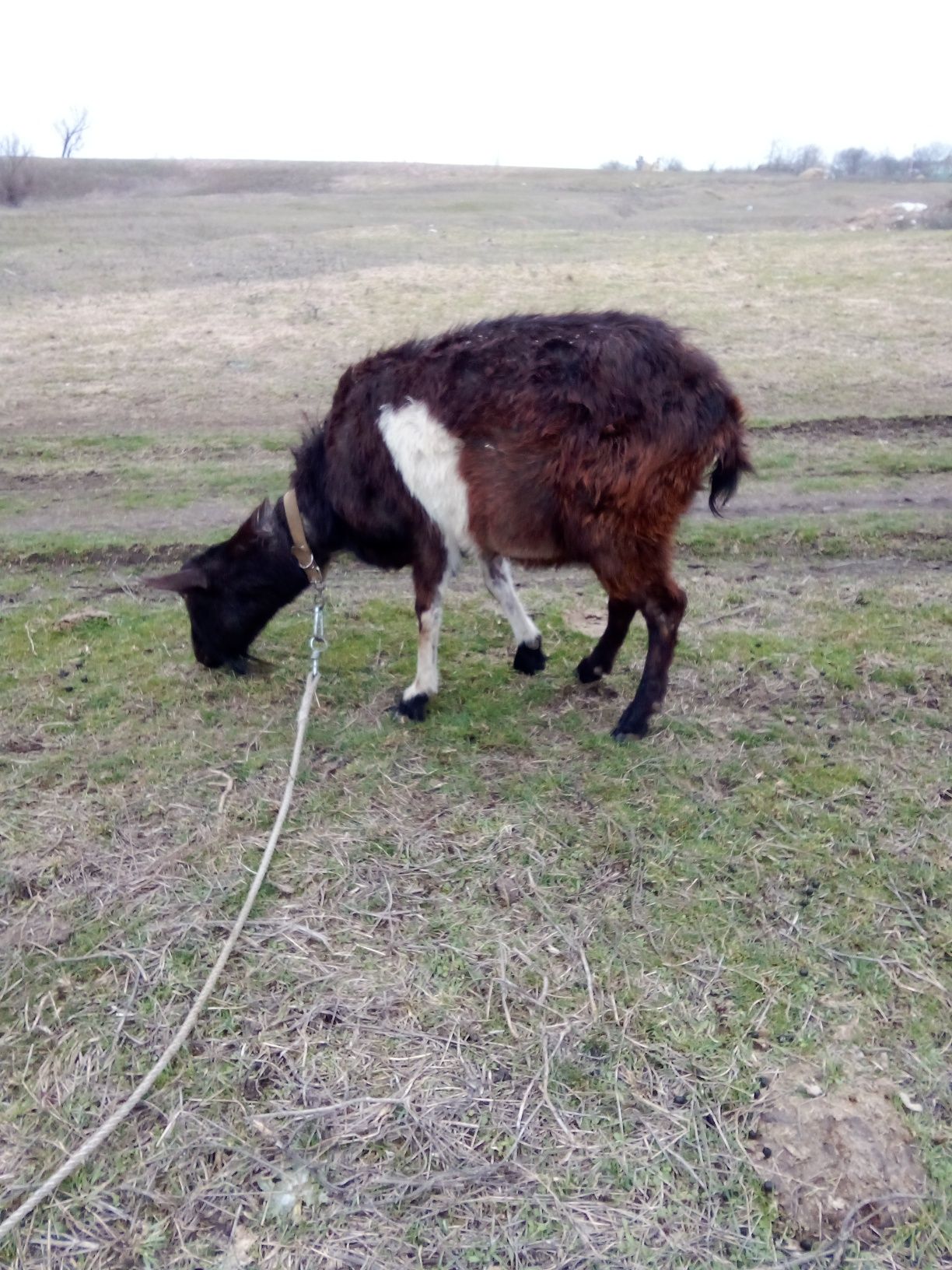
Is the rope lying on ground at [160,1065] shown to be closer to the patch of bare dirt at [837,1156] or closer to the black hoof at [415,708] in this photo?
the black hoof at [415,708]

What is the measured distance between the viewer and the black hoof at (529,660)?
5.52 metres

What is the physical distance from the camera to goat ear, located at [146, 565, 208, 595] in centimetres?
527

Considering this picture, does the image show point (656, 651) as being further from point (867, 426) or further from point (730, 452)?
point (867, 426)

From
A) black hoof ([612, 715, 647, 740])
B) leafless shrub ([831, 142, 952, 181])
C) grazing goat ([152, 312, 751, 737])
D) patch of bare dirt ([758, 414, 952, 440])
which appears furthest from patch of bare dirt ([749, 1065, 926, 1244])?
leafless shrub ([831, 142, 952, 181])

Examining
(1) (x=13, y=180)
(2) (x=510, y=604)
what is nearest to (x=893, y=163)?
(1) (x=13, y=180)

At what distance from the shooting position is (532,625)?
5.52 m

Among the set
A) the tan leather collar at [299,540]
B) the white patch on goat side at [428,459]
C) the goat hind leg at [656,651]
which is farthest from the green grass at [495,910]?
the white patch on goat side at [428,459]

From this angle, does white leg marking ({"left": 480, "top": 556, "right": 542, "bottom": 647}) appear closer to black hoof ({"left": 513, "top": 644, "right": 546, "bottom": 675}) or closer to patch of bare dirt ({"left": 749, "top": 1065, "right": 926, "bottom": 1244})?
black hoof ({"left": 513, "top": 644, "right": 546, "bottom": 675})

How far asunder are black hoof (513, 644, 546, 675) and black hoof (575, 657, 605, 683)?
0.81 ft

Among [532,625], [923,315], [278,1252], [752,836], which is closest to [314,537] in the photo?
[532,625]

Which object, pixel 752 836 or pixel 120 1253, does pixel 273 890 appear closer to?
pixel 120 1253

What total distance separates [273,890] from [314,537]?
2.02m

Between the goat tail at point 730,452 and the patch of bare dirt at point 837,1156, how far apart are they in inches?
105

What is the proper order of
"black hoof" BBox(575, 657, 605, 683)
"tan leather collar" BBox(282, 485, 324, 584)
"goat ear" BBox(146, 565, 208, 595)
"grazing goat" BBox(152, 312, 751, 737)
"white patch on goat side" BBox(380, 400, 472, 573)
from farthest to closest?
"black hoof" BBox(575, 657, 605, 683) < "goat ear" BBox(146, 565, 208, 595) < "tan leather collar" BBox(282, 485, 324, 584) < "white patch on goat side" BBox(380, 400, 472, 573) < "grazing goat" BBox(152, 312, 751, 737)
